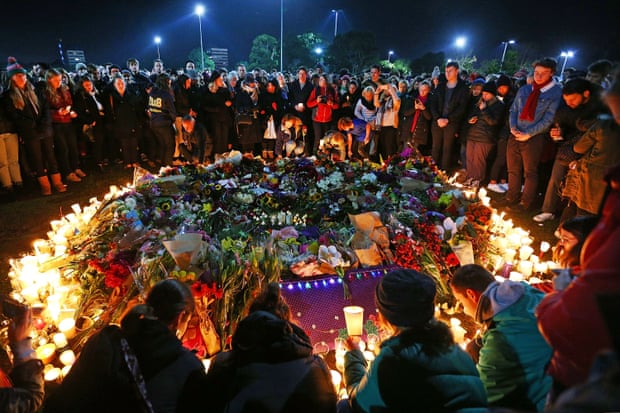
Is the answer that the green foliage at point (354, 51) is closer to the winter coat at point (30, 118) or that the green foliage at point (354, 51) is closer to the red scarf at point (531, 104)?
the red scarf at point (531, 104)

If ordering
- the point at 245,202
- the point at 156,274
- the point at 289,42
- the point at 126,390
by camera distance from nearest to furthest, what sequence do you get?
the point at 126,390, the point at 156,274, the point at 245,202, the point at 289,42

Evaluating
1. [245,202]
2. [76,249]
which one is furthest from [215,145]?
[76,249]

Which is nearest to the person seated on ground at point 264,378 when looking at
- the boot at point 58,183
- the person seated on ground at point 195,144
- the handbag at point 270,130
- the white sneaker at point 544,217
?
the white sneaker at point 544,217

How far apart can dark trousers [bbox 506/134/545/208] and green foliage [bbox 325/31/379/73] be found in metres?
27.6

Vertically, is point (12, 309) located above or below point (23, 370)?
above

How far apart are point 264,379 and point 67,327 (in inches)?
82.1

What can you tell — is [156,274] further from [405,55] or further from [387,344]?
[405,55]

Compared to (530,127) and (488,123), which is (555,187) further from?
(488,123)

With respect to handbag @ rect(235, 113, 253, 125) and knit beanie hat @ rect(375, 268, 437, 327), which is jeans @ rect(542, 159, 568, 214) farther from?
handbag @ rect(235, 113, 253, 125)

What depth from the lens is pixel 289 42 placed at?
1394 inches

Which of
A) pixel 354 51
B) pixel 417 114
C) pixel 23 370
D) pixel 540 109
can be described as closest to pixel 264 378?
pixel 23 370

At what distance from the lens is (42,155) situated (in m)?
6.30

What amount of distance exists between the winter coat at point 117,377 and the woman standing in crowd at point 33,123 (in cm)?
561

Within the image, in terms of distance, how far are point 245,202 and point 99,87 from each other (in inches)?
198
